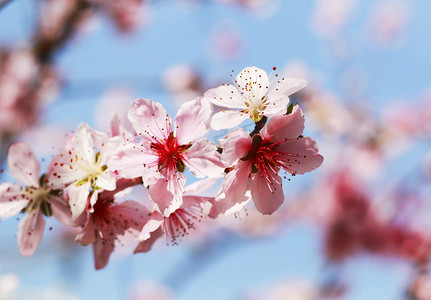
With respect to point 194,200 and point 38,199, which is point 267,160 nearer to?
point 194,200

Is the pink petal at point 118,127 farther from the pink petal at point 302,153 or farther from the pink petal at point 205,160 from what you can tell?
the pink petal at point 302,153

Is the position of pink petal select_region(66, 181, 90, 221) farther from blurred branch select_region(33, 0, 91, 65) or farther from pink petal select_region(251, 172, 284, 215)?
blurred branch select_region(33, 0, 91, 65)

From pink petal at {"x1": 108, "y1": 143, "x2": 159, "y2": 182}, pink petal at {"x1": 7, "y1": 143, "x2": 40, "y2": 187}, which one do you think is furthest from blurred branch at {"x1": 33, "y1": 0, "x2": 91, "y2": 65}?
pink petal at {"x1": 108, "y1": 143, "x2": 159, "y2": 182}

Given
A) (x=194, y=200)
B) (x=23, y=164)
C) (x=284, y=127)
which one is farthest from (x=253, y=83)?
(x=23, y=164)

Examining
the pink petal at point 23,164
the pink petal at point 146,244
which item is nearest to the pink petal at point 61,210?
the pink petal at point 23,164

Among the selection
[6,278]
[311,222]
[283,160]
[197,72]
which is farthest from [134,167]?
[197,72]

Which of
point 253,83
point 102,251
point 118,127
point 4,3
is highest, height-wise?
point 4,3
